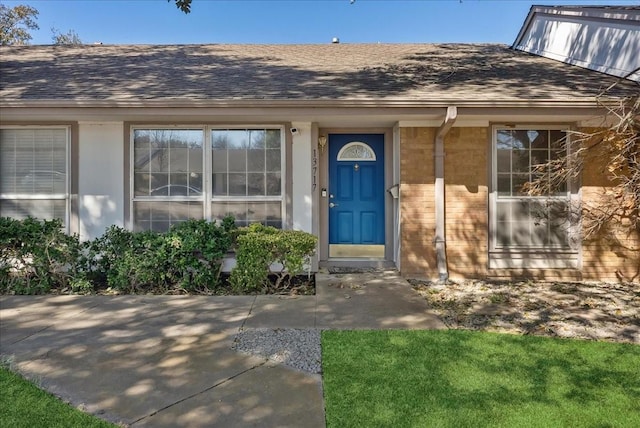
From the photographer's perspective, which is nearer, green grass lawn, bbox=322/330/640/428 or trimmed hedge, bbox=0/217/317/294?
green grass lawn, bbox=322/330/640/428

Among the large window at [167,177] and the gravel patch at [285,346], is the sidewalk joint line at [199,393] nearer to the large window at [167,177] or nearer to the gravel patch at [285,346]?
the gravel patch at [285,346]

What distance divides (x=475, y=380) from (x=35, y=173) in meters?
7.30

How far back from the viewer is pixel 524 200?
7.05 metres

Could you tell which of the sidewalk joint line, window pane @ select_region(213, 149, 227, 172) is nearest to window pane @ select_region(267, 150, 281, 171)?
window pane @ select_region(213, 149, 227, 172)

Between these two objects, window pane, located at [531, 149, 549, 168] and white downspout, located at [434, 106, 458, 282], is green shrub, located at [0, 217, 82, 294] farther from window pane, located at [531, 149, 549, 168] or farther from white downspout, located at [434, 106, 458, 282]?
window pane, located at [531, 149, 549, 168]

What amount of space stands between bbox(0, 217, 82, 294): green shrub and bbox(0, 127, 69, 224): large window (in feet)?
2.98

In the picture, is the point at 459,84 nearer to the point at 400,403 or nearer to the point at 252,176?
the point at 252,176

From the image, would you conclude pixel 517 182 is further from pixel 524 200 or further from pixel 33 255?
pixel 33 255

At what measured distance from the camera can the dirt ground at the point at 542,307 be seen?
4.55 meters

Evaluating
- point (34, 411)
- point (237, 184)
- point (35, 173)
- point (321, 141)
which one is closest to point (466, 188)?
point (321, 141)

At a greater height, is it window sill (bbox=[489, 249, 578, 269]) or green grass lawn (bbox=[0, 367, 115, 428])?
window sill (bbox=[489, 249, 578, 269])

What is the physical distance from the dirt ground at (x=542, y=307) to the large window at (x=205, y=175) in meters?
2.96

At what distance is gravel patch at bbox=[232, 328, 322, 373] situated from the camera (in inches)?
146

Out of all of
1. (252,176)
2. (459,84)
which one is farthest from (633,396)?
(252,176)
